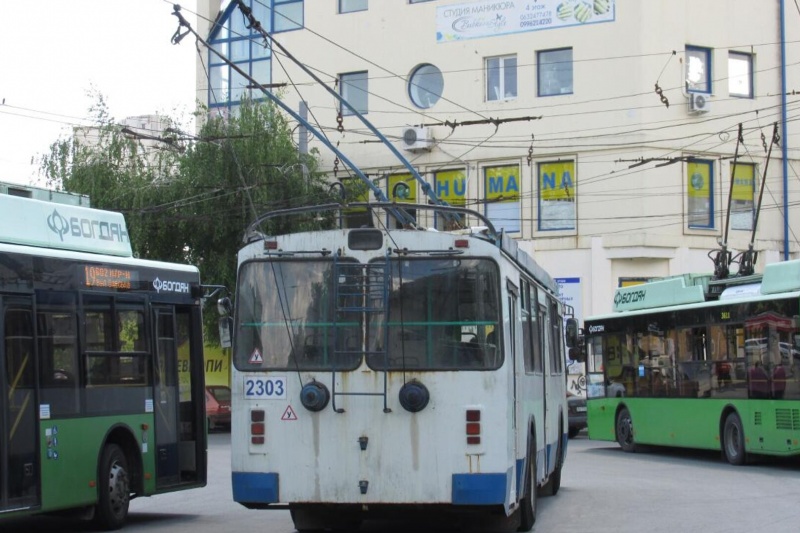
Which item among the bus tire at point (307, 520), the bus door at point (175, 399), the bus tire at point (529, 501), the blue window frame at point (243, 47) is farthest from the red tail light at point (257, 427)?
the blue window frame at point (243, 47)

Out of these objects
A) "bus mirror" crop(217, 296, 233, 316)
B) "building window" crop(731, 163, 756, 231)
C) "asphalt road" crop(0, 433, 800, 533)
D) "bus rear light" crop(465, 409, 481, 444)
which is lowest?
"asphalt road" crop(0, 433, 800, 533)

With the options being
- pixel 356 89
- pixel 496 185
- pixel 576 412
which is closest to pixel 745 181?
pixel 496 185

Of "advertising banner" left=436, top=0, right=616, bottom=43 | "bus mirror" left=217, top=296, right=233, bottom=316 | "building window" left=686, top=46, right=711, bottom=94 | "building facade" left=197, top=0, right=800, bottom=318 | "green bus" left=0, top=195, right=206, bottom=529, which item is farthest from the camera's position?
"advertising banner" left=436, top=0, right=616, bottom=43

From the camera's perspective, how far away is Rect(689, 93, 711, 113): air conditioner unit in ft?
124

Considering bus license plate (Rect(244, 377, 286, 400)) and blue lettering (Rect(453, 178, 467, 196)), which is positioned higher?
blue lettering (Rect(453, 178, 467, 196))

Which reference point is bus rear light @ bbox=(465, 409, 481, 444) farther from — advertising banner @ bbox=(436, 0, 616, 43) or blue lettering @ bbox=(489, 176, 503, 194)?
blue lettering @ bbox=(489, 176, 503, 194)

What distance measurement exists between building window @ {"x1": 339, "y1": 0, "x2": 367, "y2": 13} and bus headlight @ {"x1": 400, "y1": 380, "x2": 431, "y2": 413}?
1289 inches

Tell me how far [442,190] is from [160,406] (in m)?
26.6

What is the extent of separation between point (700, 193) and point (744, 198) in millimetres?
1502

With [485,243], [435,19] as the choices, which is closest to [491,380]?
[485,243]

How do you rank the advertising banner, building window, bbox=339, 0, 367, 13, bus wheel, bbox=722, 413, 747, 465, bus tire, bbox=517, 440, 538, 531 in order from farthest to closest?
building window, bbox=339, 0, 367, 13 < the advertising banner < bus wheel, bbox=722, 413, 747, 465 < bus tire, bbox=517, 440, 538, 531

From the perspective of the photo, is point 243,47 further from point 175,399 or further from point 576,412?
point 175,399

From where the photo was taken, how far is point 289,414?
11.1 meters

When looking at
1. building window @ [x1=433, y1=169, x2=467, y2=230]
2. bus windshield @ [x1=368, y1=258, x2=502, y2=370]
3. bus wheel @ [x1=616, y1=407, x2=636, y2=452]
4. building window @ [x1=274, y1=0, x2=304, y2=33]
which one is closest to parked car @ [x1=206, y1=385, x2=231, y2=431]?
building window @ [x1=433, y1=169, x2=467, y2=230]
